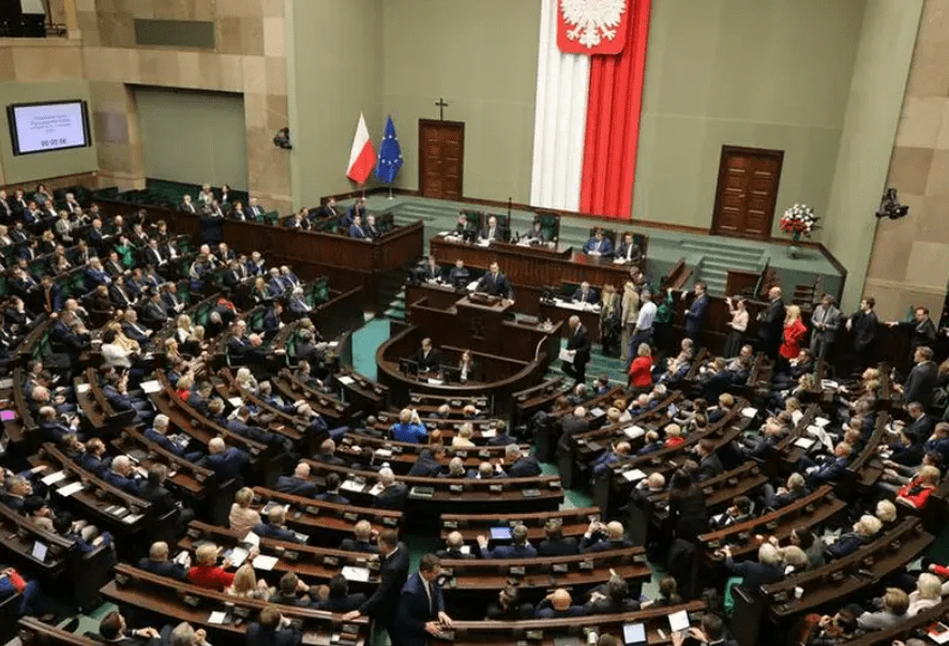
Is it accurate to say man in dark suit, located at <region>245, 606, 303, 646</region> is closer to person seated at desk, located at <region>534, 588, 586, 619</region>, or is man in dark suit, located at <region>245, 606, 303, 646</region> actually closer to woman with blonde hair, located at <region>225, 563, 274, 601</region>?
woman with blonde hair, located at <region>225, 563, 274, 601</region>

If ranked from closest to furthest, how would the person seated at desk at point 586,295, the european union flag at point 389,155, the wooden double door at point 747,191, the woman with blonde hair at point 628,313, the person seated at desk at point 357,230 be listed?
the woman with blonde hair at point 628,313 < the person seated at desk at point 586,295 < the person seated at desk at point 357,230 < the wooden double door at point 747,191 < the european union flag at point 389,155

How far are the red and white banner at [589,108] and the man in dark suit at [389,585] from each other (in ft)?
47.4

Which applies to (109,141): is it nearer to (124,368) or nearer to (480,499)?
(124,368)

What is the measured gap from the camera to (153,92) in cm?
2184

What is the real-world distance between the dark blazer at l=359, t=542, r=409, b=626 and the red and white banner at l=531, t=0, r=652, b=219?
14457 mm

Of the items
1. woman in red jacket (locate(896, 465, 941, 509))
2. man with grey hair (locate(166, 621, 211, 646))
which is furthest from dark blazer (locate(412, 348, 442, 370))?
man with grey hair (locate(166, 621, 211, 646))

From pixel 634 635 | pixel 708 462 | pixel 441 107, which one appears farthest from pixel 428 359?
pixel 441 107

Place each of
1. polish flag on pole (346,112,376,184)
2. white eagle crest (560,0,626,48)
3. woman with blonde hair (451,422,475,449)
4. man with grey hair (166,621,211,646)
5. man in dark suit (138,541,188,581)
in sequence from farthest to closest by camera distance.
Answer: polish flag on pole (346,112,376,184), white eagle crest (560,0,626,48), woman with blonde hair (451,422,475,449), man in dark suit (138,541,188,581), man with grey hair (166,621,211,646)

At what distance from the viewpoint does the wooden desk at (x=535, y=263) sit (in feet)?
50.2

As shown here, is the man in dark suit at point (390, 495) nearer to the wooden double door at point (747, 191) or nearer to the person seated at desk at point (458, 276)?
the person seated at desk at point (458, 276)

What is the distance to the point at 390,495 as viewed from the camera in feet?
26.8

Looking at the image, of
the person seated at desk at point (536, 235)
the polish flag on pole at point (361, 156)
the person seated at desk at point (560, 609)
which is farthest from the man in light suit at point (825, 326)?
the polish flag on pole at point (361, 156)

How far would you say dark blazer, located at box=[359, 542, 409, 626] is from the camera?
6.44 m

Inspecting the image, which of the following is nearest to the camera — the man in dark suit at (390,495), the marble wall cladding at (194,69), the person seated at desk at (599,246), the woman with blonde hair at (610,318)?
the man in dark suit at (390,495)
